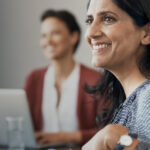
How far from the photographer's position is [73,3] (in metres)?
3.89

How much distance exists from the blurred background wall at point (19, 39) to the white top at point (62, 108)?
132cm

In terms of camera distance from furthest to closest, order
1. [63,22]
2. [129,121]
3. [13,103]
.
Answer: [63,22], [13,103], [129,121]

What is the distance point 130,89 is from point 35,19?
3.06m

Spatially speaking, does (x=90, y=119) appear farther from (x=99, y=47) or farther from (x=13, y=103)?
(x=99, y=47)

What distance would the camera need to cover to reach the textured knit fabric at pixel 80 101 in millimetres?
2688

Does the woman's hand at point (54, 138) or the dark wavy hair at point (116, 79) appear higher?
the dark wavy hair at point (116, 79)

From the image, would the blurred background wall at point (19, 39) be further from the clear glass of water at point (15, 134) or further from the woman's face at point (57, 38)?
the clear glass of water at point (15, 134)

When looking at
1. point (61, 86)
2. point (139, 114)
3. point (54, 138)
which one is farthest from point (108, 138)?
point (61, 86)

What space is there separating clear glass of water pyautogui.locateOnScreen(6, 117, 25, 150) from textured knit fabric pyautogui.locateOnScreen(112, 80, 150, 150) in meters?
0.70

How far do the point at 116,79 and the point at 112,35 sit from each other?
383 mm

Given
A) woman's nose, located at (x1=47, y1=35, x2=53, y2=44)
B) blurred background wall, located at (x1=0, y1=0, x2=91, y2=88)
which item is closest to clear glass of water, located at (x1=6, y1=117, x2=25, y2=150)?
woman's nose, located at (x1=47, y1=35, x2=53, y2=44)

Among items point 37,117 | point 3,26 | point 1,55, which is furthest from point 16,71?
point 37,117

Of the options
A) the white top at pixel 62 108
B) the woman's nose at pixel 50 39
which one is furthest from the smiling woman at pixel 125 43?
the woman's nose at pixel 50 39

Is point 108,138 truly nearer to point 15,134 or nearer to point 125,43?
point 125,43
